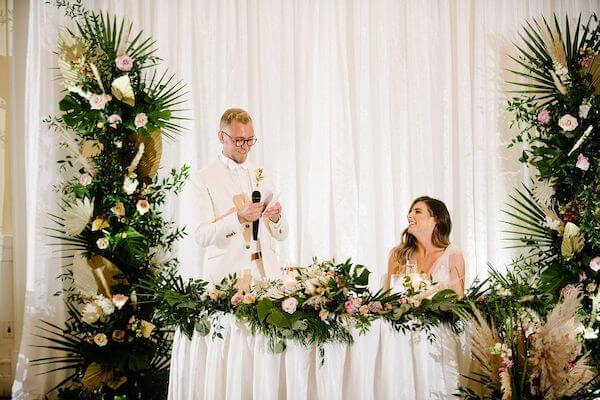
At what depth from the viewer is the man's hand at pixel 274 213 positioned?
4.07 metres

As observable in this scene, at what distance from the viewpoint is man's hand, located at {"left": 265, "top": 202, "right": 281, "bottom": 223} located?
4066 millimetres

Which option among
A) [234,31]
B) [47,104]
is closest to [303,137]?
[234,31]

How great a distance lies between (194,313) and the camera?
3.57 meters

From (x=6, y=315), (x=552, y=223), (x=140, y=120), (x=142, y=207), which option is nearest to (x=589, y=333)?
(x=552, y=223)

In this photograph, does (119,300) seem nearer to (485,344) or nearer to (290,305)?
(290,305)

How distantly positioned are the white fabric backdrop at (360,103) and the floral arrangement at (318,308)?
1910mm

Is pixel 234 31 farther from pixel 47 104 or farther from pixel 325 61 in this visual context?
pixel 47 104

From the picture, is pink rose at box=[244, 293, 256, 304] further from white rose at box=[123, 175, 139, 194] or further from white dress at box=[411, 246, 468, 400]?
white rose at box=[123, 175, 139, 194]

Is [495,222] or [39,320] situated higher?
[495,222]

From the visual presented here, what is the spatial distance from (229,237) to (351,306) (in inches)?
43.0

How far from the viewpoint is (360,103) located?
225 inches

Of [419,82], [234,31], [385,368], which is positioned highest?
[234,31]

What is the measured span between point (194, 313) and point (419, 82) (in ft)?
10.2

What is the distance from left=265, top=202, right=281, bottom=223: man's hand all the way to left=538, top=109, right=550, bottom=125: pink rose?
2112 millimetres
